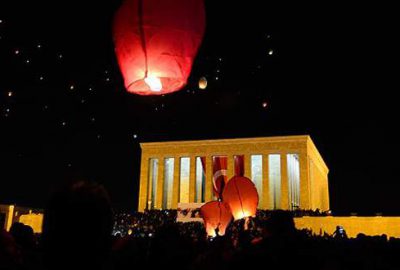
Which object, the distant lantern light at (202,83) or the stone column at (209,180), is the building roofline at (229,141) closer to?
the stone column at (209,180)

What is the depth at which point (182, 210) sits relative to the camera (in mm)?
33031

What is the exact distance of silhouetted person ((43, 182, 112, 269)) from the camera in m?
1.85

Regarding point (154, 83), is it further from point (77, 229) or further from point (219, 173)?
point (219, 173)

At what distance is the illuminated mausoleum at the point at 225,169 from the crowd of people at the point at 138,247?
3591 cm

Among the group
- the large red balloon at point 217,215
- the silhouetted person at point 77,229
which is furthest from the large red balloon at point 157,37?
the large red balloon at point 217,215

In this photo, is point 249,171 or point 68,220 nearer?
point 68,220

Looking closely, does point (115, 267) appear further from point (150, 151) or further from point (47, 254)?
point (150, 151)

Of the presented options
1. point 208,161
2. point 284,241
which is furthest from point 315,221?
point 284,241

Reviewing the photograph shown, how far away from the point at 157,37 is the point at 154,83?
2.39ft

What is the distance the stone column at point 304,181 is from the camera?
141 ft

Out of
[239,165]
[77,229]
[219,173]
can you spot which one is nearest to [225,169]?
[219,173]

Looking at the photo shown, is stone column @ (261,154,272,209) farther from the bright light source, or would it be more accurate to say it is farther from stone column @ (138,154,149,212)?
the bright light source

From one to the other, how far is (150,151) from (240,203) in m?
36.3

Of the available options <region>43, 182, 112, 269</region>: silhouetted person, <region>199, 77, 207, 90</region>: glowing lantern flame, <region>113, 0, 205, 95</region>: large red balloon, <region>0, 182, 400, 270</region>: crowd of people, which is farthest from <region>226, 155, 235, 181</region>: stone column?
<region>43, 182, 112, 269</region>: silhouetted person
